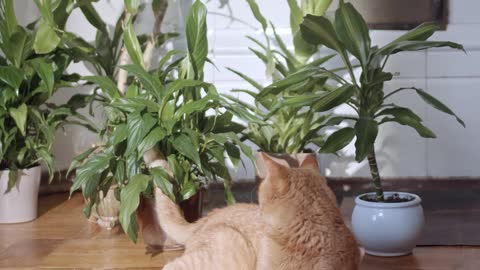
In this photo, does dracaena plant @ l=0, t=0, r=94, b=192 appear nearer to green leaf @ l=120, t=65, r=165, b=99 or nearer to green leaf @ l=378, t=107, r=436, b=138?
green leaf @ l=120, t=65, r=165, b=99

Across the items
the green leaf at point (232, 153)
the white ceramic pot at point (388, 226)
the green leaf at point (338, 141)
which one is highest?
the green leaf at point (338, 141)

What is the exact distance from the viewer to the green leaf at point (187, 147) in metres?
1.84

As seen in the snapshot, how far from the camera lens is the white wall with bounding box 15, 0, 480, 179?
2.79m

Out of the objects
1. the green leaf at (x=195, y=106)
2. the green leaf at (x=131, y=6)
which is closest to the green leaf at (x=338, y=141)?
the green leaf at (x=195, y=106)

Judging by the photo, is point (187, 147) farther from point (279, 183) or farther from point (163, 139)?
point (279, 183)

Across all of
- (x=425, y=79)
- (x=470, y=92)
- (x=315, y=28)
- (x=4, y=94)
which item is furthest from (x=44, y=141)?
(x=470, y=92)

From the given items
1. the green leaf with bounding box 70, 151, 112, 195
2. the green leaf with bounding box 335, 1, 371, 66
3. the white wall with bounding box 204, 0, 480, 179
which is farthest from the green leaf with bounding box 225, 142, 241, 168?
the white wall with bounding box 204, 0, 480, 179

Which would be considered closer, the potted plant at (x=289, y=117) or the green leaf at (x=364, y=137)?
the green leaf at (x=364, y=137)

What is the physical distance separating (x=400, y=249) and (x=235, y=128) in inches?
23.9

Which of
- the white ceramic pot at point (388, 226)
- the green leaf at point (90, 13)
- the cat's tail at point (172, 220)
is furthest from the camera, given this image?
the green leaf at point (90, 13)

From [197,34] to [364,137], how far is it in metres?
0.58

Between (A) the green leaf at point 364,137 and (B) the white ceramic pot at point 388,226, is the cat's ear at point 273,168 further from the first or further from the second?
(B) the white ceramic pot at point 388,226

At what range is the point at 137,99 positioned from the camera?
1.95 metres

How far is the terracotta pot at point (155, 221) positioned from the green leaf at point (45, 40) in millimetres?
619
